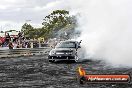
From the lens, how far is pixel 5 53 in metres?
34.7

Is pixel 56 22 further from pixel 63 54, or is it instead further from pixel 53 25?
pixel 63 54

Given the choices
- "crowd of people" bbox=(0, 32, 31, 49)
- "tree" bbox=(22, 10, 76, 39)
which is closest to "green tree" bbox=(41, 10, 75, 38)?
"tree" bbox=(22, 10, 76, 39)

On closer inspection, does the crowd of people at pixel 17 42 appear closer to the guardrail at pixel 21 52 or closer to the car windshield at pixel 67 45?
the guardrail at pixel 21 52

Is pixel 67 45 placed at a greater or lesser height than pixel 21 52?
greater

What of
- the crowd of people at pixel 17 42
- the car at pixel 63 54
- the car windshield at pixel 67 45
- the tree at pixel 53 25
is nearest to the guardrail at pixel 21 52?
the crowd of people at pixel 17 42

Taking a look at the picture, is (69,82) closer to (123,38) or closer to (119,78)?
(119,78)

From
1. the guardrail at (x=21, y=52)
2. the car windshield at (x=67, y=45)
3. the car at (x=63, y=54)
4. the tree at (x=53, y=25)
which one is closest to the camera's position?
the car at (x=63, y=54)

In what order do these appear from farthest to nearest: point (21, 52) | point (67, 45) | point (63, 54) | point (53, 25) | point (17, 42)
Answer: point (53, 25), point (17, 42), point (21, 52), point (67, 45), point (63, 54)

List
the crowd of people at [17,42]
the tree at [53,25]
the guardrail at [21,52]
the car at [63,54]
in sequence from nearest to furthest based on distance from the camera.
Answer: the car at [63,54], the guardrail at [21,52], the crowd of people at [17,42], the tree at [53,25]

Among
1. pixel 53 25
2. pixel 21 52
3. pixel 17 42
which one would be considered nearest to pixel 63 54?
pixel 21 52

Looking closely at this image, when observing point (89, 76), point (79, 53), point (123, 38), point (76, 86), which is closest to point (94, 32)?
point (79, 53)

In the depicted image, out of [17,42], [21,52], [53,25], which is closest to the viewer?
[21,52]

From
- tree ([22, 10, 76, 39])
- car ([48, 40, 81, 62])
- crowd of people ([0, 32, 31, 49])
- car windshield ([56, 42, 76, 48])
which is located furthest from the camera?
tree ([22, 10, 76, 39])

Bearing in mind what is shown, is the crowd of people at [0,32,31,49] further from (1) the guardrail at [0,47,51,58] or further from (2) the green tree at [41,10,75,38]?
(2) the green tree at [41,10,75,38]
